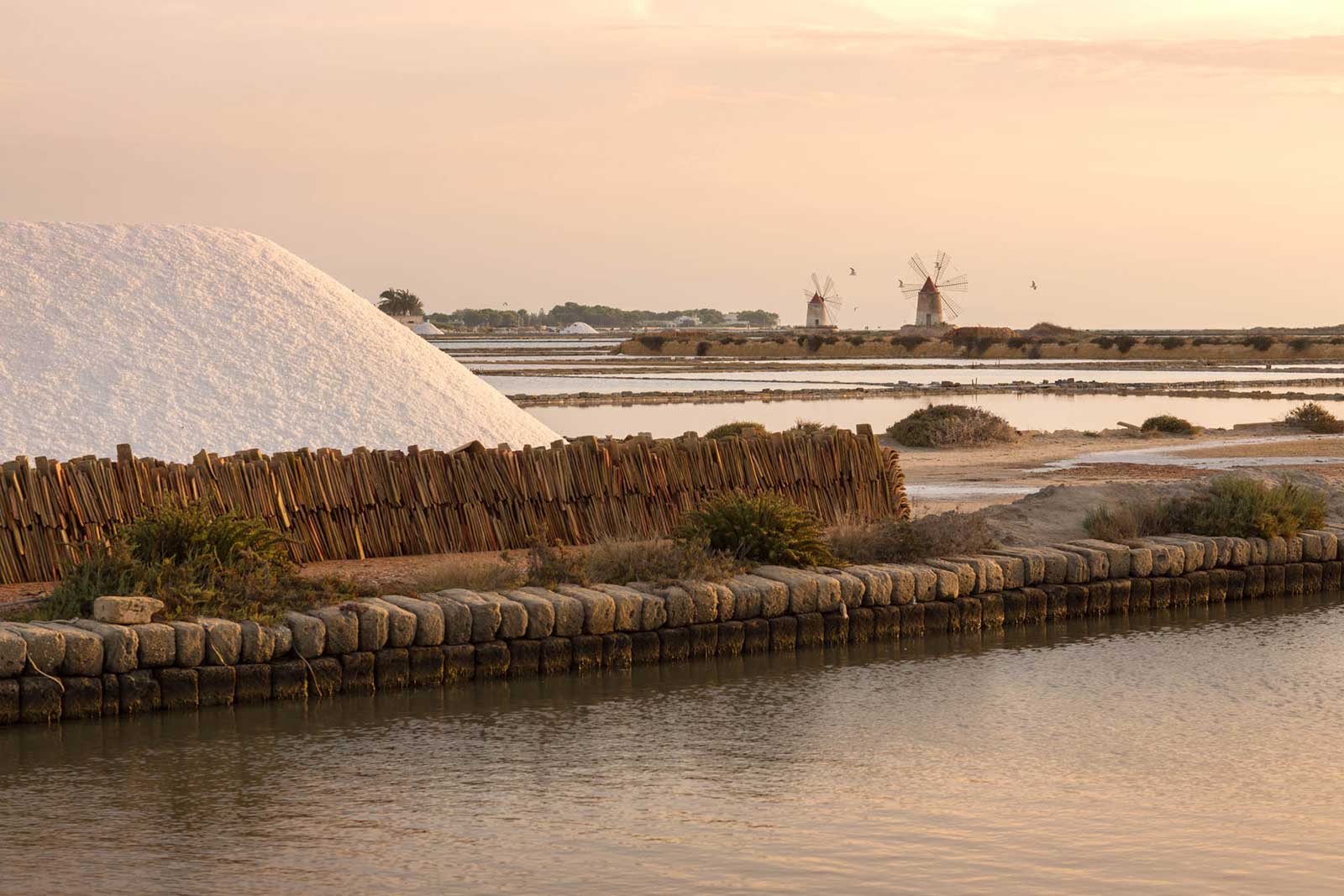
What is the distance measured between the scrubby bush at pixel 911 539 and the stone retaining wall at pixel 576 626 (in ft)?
0.62

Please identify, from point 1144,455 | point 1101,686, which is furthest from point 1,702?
point 1144,455

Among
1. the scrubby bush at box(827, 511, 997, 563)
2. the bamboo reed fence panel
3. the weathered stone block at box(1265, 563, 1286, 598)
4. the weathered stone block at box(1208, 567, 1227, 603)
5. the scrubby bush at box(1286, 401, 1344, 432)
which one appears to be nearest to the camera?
the bamboo reed fence panel

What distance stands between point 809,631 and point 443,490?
2.53 meters

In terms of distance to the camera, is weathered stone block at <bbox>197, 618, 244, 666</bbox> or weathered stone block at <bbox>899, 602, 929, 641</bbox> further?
weathered stone block at <bbox>899, 602, 929, 641</bbox>

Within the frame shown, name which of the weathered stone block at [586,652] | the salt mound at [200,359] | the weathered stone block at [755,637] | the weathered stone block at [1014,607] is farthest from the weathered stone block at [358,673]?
the salt mound at [200,359]

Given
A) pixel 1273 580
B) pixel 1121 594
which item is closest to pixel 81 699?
pixel 1121 594

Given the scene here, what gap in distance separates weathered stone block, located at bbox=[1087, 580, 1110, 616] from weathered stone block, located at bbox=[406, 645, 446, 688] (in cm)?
398

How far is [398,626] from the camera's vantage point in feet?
23.2

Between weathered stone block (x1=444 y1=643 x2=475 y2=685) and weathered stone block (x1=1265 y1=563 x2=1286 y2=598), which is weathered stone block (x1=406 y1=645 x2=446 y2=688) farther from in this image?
weathered stone block (x1=1265 y1=563 x2=1286 y2=598)

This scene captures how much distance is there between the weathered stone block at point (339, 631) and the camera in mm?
6938

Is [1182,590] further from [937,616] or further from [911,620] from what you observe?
[911,620]

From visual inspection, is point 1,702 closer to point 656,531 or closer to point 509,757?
point 509,757

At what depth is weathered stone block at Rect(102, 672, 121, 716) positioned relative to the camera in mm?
6453

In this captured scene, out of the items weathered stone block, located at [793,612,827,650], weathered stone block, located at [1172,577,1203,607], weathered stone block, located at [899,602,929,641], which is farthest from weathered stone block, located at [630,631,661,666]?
weathered stone block, located at [1172,577,1203,607]
